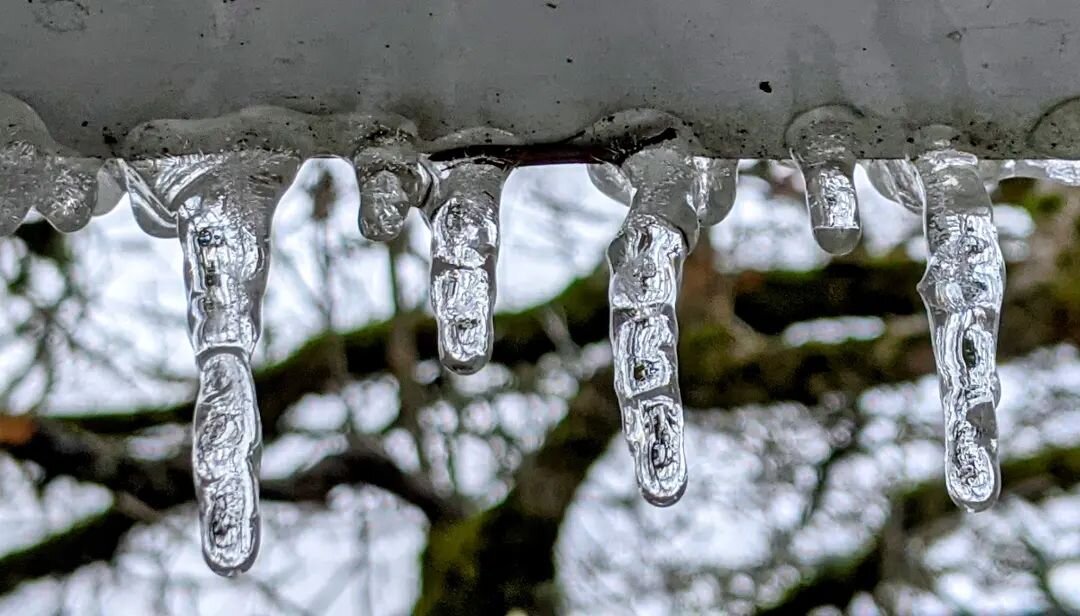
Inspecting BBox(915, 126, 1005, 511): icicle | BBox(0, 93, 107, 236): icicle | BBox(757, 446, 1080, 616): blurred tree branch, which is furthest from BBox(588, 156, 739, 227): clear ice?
BBox(757, 446, 1080, 616): blurred tree branch

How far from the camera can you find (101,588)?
1.88m

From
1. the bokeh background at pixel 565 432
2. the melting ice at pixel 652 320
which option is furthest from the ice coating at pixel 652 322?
the bokeh background at pixel 565 432

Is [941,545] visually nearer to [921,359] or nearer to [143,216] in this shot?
[921,359]

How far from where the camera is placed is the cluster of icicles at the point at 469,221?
0.52 m

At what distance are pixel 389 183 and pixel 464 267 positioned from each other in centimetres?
6

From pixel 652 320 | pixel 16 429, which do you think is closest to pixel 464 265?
pixel 652 320

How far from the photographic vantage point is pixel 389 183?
55 centimetres

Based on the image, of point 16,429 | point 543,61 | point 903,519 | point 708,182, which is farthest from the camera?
point 903,519

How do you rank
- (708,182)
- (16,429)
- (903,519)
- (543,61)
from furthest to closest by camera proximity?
1. (903,519)
2. (16,429)
3. (708,182)
4. (543,61)

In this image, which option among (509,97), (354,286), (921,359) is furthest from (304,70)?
(921,359)

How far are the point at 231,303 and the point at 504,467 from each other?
4.75 ft

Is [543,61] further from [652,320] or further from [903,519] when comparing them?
[903,519]

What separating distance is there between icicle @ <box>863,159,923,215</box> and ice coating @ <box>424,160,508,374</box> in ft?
0.69

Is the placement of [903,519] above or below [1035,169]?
below
